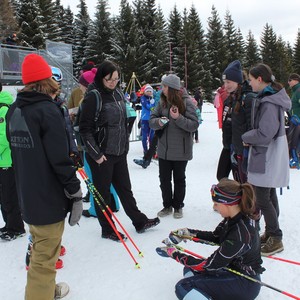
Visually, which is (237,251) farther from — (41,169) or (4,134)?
(4,134)

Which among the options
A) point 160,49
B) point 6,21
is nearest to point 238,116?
point 6,21

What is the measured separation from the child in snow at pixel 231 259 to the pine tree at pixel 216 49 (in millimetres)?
42694

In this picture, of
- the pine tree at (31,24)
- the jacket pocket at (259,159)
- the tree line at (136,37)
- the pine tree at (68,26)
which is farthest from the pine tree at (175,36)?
the jacket pocket at (259,159)

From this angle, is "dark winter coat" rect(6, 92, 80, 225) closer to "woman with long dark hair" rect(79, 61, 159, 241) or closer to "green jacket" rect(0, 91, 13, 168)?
"woman with long dark hair" rect(79, 61, 159, 241)

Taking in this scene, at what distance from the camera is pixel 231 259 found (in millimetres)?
2547

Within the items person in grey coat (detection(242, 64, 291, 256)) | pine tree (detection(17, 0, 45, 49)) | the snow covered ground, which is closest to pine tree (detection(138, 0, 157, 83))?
pine tree (detection(17, 0, 45, 49))

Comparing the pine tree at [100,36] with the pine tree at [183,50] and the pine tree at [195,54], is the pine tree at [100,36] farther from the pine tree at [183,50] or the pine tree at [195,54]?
the pine tree at [195,54]

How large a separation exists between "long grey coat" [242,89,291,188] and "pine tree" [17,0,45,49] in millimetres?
33957

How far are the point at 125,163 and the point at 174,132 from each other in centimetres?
88

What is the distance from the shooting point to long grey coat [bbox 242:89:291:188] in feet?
10.8

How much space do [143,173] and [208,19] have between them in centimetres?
4457

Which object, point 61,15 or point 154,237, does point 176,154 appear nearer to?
point 154,237

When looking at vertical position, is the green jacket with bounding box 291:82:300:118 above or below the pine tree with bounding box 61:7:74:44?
below

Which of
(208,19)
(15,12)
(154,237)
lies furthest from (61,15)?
(154,237)
